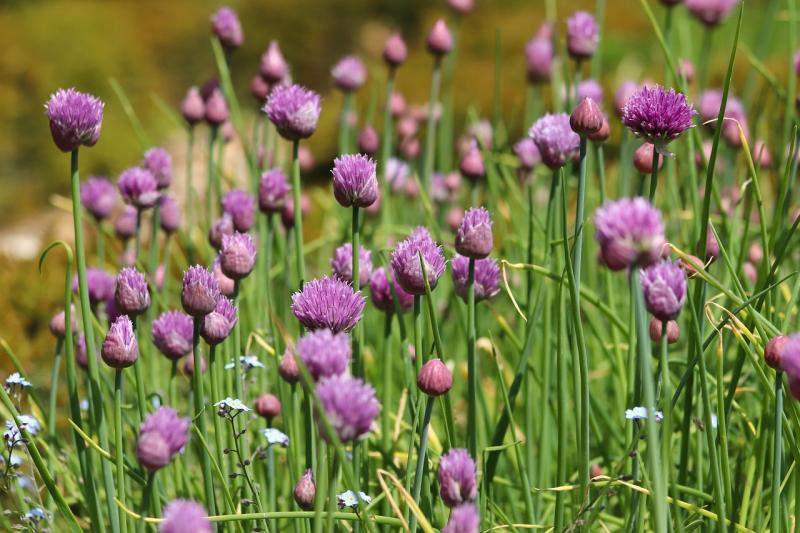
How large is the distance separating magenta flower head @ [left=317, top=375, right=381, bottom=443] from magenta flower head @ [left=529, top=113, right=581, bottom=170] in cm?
66

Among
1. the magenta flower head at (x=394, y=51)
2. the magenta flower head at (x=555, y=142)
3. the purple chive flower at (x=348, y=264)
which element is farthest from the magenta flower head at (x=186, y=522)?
the magenta flower head at (x=394, y=51)

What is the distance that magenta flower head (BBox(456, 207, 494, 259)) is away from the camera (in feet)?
3.68

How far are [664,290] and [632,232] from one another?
0.12 metres

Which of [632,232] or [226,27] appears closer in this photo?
[632,232]

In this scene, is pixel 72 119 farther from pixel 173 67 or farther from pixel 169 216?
pixel 173 67

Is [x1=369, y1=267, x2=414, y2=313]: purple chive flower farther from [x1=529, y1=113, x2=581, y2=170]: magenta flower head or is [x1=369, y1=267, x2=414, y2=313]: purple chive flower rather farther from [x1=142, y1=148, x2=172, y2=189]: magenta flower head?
[x1=142, y1=148, x2=172, y2=189]: magenta flower head

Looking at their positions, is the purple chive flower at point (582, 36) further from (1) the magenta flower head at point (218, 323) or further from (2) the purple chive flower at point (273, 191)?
(1) the magenta flower head at point (218, 323)

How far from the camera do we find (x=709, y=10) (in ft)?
7.19

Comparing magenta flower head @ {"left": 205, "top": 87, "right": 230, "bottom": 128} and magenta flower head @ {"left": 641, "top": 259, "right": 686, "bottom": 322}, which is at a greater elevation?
magenta flower head @ {"left": 205, "top": 87, "right": 230, "bottom": 128}

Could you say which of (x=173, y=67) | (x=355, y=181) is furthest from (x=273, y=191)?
(x=173, y=67)

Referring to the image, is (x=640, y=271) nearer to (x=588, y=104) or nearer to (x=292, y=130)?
(x=588, y=104)

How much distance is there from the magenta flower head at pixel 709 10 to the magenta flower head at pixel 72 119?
1528 mm

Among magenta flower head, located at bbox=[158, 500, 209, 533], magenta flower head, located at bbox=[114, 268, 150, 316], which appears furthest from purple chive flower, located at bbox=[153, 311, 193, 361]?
magenta flower head, located at bbox=[158, 500, 209, 533]

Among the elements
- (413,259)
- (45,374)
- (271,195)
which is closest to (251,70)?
(45,374)
